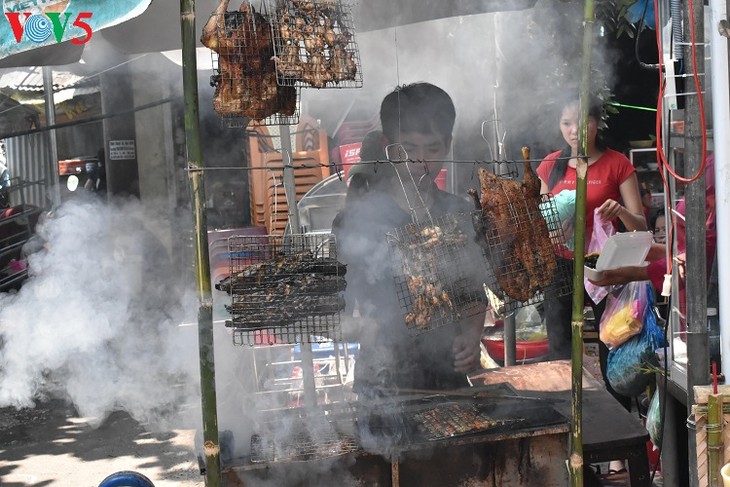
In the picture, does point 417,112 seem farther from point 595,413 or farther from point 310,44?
point 595,413

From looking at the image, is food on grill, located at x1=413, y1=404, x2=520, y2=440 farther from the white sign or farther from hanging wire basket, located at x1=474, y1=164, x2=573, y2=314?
the white sign

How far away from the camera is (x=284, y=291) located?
11.0ft

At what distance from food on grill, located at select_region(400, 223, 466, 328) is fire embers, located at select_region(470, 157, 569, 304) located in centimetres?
16

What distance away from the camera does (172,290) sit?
9289mm

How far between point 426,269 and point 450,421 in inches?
32.8

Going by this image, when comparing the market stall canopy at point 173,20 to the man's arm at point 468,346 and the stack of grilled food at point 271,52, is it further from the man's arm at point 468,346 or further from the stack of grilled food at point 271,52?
the man's arm at point 468,346

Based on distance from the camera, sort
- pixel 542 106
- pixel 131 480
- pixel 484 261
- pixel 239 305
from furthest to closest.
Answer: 1. pixel 542 106
2. pixel 484 261
3. pixel 131 480
4. pixel 239 305

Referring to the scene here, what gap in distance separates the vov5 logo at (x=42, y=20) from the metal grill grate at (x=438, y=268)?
1.83m

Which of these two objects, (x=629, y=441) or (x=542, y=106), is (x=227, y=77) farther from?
(x=542, y=106)

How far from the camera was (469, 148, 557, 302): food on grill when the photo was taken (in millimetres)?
3654

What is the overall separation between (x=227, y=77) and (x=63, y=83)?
30.1 ft

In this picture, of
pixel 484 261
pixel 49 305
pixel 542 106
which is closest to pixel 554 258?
pixel 484 261

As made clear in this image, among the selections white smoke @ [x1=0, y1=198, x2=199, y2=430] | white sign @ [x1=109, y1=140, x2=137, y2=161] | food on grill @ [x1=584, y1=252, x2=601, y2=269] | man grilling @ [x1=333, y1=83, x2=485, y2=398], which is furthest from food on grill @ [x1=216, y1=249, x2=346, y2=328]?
white sign @ [x1=109, y1=140, x2=137, y2=161]

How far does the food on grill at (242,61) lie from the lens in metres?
3.36
